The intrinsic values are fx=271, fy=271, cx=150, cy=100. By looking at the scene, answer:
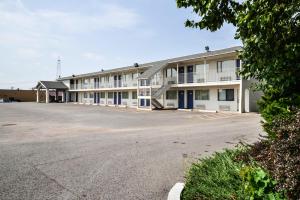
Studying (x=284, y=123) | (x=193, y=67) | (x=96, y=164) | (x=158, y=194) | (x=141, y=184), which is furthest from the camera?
(x=193, y=67)

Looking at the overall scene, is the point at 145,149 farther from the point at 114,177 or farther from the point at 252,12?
the point at 252,12

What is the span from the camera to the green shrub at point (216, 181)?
429cm

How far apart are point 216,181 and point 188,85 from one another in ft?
86.8

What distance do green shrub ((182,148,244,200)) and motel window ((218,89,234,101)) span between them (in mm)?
22848

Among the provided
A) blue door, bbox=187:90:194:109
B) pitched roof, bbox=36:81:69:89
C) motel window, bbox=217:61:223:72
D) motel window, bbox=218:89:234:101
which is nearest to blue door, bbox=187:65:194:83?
blue door, bbox=187:90:194:109

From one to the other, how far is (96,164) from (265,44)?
17.4 ft

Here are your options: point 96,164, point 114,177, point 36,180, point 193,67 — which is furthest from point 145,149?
point 193,67

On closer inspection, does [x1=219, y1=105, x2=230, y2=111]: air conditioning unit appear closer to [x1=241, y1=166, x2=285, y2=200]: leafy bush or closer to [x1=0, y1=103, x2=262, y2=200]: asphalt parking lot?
[x1=0, y1=103, x2=262, y2=200]: asphalt parking lot

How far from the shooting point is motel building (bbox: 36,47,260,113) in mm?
27000

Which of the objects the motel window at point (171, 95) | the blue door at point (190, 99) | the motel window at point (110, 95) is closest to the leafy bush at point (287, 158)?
the blue door at point (190, 99)

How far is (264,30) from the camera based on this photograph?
5168mm

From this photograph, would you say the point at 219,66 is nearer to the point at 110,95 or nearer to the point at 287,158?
the point at 110,95

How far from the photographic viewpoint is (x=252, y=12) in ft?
17.1

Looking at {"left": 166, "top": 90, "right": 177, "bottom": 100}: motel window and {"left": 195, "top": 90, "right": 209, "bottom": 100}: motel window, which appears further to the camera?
{"left": 166, "top": 90, "right": 177, "bottom": 100}: motel window
